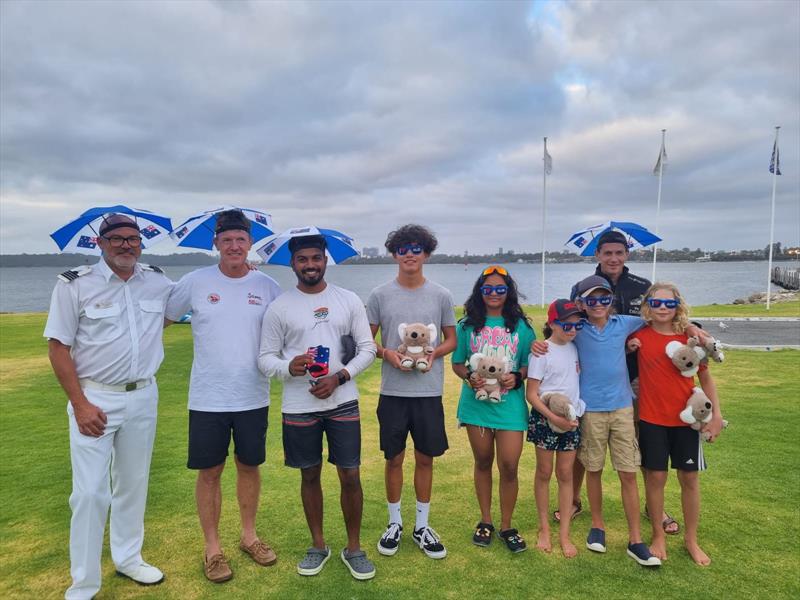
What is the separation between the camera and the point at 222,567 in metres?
3.86

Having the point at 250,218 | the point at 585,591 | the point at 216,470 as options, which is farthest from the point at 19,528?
the point at 585,591

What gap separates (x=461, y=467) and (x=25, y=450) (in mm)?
5677

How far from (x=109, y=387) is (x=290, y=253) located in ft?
5.47

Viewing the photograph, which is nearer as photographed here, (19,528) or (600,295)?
(600,295)

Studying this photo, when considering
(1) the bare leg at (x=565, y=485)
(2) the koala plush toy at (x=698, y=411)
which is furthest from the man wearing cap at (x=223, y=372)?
(2) the koala plush toy at (x=698, y=411)

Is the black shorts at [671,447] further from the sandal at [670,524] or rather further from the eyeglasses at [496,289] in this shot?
the eyeglasses at [496,289]

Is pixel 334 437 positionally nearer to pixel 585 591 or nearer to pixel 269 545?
pixel 269 545

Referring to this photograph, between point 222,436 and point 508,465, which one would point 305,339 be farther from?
point 508,465

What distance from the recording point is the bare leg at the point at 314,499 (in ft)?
12.9

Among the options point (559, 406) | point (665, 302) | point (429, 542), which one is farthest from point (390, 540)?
point (665, 302)

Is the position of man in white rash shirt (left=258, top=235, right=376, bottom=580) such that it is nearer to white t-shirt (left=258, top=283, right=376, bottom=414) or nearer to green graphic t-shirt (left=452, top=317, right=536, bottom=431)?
white t-shirt (left=258, top=283, right=376, bottom=414)

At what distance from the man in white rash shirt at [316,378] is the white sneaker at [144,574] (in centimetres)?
110

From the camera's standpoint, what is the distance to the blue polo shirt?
412 centimetres

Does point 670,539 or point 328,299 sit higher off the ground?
point 328,299
